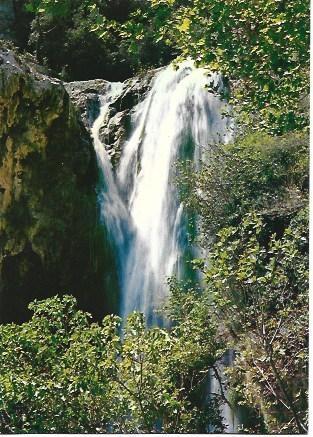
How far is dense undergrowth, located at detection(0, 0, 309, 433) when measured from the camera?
3.26 m

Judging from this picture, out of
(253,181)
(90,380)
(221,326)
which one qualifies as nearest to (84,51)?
(253,181)

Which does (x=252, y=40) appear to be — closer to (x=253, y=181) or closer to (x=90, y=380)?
(x=253, y=181)

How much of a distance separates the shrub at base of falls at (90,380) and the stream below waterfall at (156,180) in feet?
4.32

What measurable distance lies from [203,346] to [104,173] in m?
2.38

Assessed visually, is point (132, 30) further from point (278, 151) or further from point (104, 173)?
point (104, 173)

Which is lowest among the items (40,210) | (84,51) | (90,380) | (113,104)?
(90,380)

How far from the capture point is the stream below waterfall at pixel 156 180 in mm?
5027

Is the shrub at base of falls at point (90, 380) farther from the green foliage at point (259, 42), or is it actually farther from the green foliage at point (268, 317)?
the green foliage at point (259, 42)

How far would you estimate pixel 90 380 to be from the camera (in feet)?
10.5

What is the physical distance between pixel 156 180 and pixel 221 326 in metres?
2.02

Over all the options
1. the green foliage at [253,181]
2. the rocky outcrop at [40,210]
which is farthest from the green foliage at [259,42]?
the rocky outcrop at [40,210]

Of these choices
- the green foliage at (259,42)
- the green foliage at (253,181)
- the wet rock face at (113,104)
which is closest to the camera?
the green foliage at (259,42)

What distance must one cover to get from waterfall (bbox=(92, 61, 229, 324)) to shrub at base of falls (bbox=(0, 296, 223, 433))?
137 centimetres

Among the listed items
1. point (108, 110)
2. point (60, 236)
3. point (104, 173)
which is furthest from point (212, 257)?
point (108, 110)
